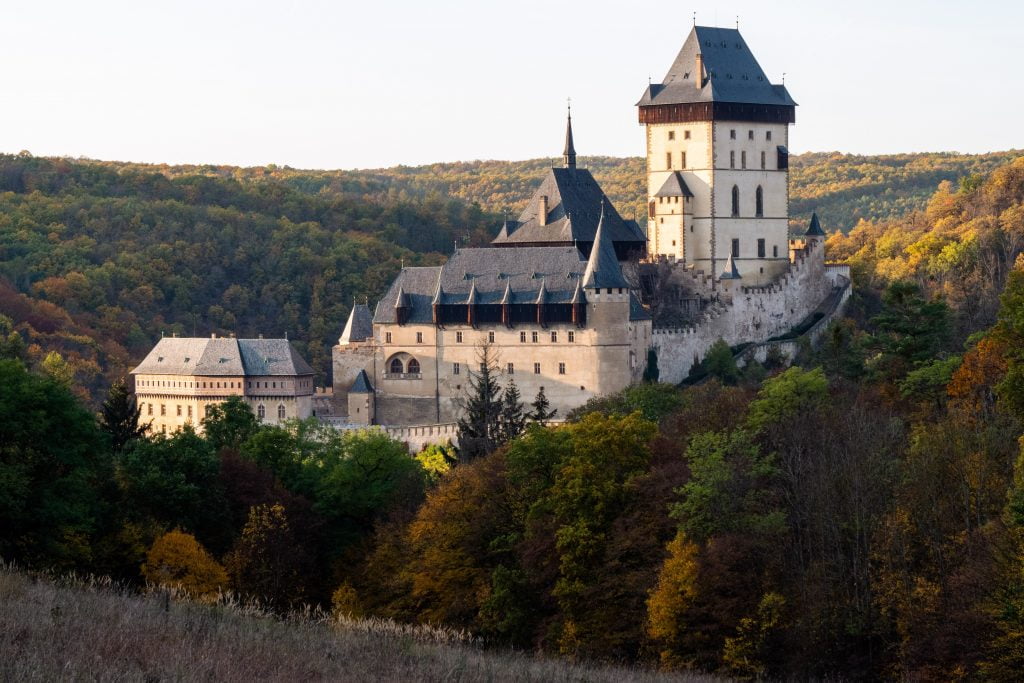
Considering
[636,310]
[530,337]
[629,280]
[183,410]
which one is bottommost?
[183,410]

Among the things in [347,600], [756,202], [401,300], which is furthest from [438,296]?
[347,600]

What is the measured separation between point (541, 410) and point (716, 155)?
18.8 metres

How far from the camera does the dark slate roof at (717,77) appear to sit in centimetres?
7769

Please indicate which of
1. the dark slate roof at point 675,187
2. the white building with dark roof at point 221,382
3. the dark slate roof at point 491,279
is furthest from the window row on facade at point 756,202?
the white building with dark roof at point 221,382

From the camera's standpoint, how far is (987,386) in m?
46.2

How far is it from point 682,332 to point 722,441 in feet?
94.6

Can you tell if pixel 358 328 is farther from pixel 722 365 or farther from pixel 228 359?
pixel 722 365

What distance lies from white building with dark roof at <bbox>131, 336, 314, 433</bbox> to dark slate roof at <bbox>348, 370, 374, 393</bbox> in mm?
2211

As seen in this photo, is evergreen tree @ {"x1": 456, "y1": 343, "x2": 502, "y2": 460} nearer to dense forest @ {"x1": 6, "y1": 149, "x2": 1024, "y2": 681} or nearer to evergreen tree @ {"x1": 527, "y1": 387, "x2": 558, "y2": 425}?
evergreen tree @ {"x1": 527, "y1": 387, "x2": 558, "y2": 425}

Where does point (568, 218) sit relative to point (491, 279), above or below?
above

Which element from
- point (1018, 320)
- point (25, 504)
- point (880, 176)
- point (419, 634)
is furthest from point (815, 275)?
point (880, 176)

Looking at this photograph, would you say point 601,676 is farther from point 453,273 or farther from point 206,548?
point 453,273

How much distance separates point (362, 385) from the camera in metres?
71.4

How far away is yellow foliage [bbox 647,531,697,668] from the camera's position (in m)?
38.3
